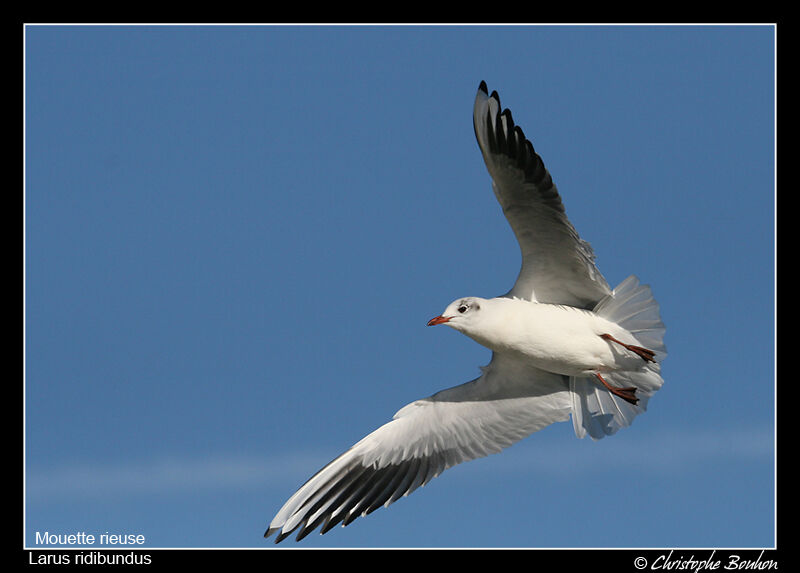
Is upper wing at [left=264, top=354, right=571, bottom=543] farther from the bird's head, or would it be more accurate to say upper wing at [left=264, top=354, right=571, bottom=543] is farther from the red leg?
the bird's head

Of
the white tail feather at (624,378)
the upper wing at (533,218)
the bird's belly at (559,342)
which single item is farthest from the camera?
the white tail feather at (624,378)

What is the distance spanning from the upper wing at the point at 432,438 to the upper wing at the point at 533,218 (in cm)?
77

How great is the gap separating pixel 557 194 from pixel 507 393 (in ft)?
6.24

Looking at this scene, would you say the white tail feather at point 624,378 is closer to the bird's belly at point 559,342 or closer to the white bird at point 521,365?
the white bird at point 521,365

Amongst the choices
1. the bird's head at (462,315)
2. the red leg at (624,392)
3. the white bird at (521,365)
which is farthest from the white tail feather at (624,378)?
the bird's head at (462,315)

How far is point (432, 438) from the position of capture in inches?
307

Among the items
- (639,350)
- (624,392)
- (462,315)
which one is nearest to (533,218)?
(462,315)

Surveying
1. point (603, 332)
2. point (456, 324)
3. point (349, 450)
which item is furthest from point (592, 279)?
point (349, 450)

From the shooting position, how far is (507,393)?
25.8 ft

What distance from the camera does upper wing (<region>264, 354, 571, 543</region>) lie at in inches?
300

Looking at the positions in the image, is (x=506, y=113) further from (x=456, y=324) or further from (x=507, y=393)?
(x=507, y=393)

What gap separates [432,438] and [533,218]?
2.03 meters

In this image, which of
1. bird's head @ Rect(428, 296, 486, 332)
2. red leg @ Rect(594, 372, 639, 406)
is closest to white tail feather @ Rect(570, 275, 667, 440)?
red leg @ Rect(594, 372, 639, 406)

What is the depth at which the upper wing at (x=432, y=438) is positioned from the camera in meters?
7.61
